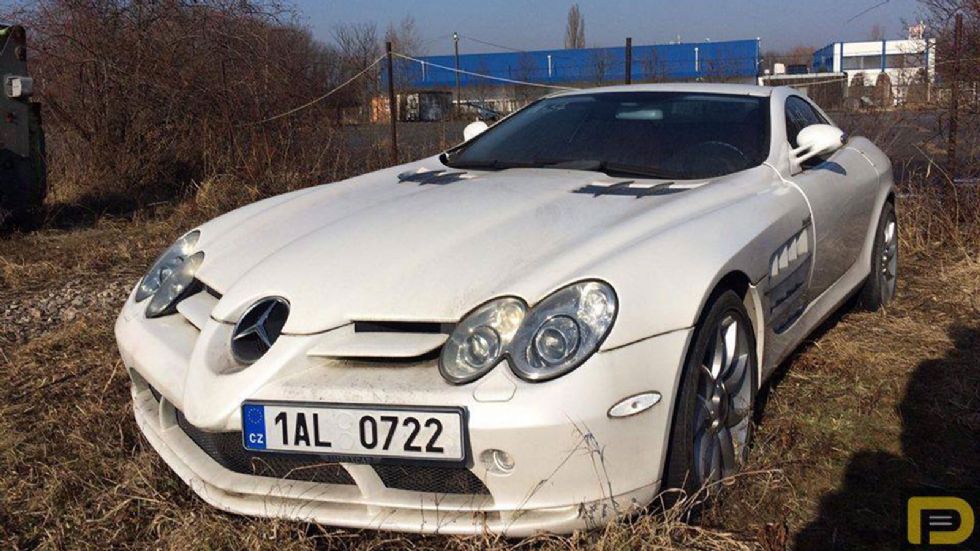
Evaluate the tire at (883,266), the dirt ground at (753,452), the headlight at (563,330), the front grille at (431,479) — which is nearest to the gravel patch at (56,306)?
the dirt ground at (753,452)

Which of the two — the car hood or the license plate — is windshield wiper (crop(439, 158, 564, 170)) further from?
the license plate

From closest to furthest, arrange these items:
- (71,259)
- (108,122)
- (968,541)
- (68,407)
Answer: (968,541)
(68,407)
(71,259)
(108,122)

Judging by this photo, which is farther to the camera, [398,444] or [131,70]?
[131,70]

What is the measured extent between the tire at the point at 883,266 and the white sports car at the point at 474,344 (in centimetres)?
154

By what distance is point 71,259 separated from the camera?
21.2ft

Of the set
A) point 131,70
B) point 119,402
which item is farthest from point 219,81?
point 119,402

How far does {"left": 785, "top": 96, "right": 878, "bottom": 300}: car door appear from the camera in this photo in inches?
145

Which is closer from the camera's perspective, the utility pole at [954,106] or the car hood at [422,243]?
the car hood at [422,243]

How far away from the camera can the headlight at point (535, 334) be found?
7.19ft

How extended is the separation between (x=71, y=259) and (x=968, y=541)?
581 centimetres

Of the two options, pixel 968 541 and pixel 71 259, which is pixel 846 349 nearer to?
pixel 968 541

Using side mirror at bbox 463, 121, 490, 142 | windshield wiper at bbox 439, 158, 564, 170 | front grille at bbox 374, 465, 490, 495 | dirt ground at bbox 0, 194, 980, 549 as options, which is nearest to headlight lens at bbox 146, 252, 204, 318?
dirt ground at bbox 0, 194, 980, 549

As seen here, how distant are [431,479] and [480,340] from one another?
0.36m

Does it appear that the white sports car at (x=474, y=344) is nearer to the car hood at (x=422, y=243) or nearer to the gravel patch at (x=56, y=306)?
the car hood at (x=422, y=243)
